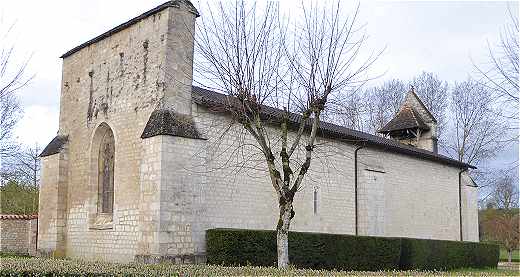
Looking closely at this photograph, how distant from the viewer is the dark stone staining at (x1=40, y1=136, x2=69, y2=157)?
18641 millimetres

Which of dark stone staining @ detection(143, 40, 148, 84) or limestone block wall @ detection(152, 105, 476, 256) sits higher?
dark stone staining @ detection(143, 40, 148, 84)

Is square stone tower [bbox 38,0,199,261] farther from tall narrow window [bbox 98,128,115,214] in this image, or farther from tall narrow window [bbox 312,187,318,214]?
tall narrow window [bbox 312,187,318,214]

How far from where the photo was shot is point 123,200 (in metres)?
15.9

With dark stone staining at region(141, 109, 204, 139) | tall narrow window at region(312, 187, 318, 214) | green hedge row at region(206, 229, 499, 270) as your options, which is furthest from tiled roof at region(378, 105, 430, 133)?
dark stone staining at region(141, 109, 204, 139)

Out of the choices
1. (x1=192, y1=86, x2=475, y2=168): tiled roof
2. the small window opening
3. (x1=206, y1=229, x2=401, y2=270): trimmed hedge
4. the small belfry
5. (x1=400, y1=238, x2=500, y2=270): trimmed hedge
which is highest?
the small belfry

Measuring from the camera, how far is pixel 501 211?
5169 centimetres

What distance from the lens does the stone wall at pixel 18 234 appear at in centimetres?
2241

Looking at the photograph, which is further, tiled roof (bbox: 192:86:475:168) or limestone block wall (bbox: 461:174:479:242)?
limestone block wall (bbox: 461:174:479:242)

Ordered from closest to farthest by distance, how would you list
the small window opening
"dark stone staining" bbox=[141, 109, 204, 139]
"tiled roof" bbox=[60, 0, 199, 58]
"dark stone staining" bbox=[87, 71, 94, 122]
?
"dark stone staining" bbox=[141, 109, 204, 139]
"tiled roof" bbox=[60, 0, 199, 58]
"dark stone staining" bbox=[87, 71, 94, 122]
the small window opening

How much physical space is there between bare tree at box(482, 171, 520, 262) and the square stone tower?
28.9 meters

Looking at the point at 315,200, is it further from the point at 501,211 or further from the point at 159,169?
the point at 501,211

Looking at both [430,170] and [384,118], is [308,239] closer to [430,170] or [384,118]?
[430,170]

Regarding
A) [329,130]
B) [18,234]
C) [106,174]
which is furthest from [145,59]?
[18,234]

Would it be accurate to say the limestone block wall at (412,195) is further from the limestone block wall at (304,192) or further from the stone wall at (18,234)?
the stone wall at (18,234)
